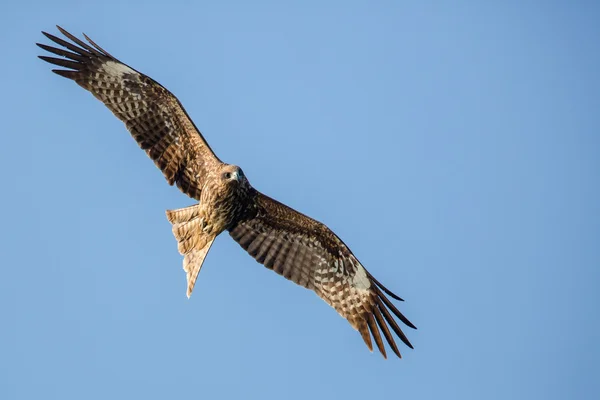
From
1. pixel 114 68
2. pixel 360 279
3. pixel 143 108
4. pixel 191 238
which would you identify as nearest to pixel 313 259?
pixel 360 279

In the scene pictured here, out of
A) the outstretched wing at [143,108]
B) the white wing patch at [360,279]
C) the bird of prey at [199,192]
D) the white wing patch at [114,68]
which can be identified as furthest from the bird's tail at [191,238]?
the white wing patch at [360,279]

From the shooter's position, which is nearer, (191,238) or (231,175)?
(231,175)

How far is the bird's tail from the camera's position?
14.0 m

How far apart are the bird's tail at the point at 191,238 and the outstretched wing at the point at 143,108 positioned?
0.48 m

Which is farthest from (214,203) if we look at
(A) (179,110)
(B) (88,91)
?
(B) (88,91)

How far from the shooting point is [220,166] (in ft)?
45.7

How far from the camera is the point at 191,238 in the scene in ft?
46.4

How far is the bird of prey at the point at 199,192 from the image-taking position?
550 inches

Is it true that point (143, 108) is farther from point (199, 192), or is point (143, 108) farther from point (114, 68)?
point (199, 192)

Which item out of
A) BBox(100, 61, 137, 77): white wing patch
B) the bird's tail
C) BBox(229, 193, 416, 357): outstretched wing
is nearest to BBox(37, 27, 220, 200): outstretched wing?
BBox(100, 61, 137, 77): white wing patch

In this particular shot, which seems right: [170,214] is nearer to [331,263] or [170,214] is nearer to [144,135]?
[144,135]

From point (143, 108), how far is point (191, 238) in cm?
191

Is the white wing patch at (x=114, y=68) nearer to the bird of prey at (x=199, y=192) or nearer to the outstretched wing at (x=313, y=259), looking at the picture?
the bird of prey at (x=199, y=192)

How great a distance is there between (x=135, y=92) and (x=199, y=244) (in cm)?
227
